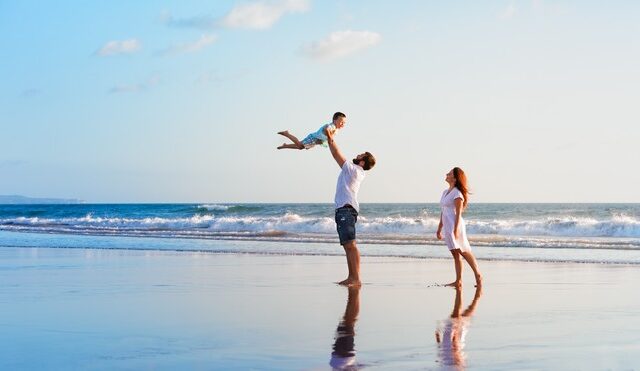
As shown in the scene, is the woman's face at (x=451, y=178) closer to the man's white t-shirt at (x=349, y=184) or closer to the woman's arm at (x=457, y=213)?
the woman's arm at (x=457, y=213)

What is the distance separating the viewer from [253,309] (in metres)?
8.16

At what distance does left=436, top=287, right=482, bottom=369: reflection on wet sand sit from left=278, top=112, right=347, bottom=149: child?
Result: 8.70 feet

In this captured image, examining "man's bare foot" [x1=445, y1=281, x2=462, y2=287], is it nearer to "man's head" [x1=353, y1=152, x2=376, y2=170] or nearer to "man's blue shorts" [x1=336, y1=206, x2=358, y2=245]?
"man's blue shorts" [x1=336, y1=206, x2=358, y2=245]

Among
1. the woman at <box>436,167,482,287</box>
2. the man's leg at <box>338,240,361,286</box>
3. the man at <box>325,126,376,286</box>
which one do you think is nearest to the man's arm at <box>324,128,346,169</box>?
the man at <box>325,126,376,286</box>

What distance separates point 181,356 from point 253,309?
260 cm

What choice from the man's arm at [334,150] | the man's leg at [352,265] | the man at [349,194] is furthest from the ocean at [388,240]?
the man's arm at [334,150]

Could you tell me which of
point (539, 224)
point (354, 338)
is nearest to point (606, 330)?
point (354, 338)

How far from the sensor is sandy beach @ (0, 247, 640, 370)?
5.57 meters

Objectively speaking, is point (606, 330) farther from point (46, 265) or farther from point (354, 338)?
point (46, 265)

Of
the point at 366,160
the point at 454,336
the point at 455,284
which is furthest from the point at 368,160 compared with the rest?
the point at 454,336

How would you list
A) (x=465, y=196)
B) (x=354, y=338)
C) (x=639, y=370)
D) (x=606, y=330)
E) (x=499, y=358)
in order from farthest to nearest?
(x=465, y=196) → (x=606, y=330) → (x=354, y=338) → (x=499, y=358) → (x=639, y=370)

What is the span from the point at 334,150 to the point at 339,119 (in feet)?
1.36

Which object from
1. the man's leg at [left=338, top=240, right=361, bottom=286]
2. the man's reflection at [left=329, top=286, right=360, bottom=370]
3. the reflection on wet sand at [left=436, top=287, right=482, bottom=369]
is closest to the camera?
the man's reflection at [left=329, top=286, right=360, bottom=370]

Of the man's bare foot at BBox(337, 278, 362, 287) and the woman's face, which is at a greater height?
the woman's face
